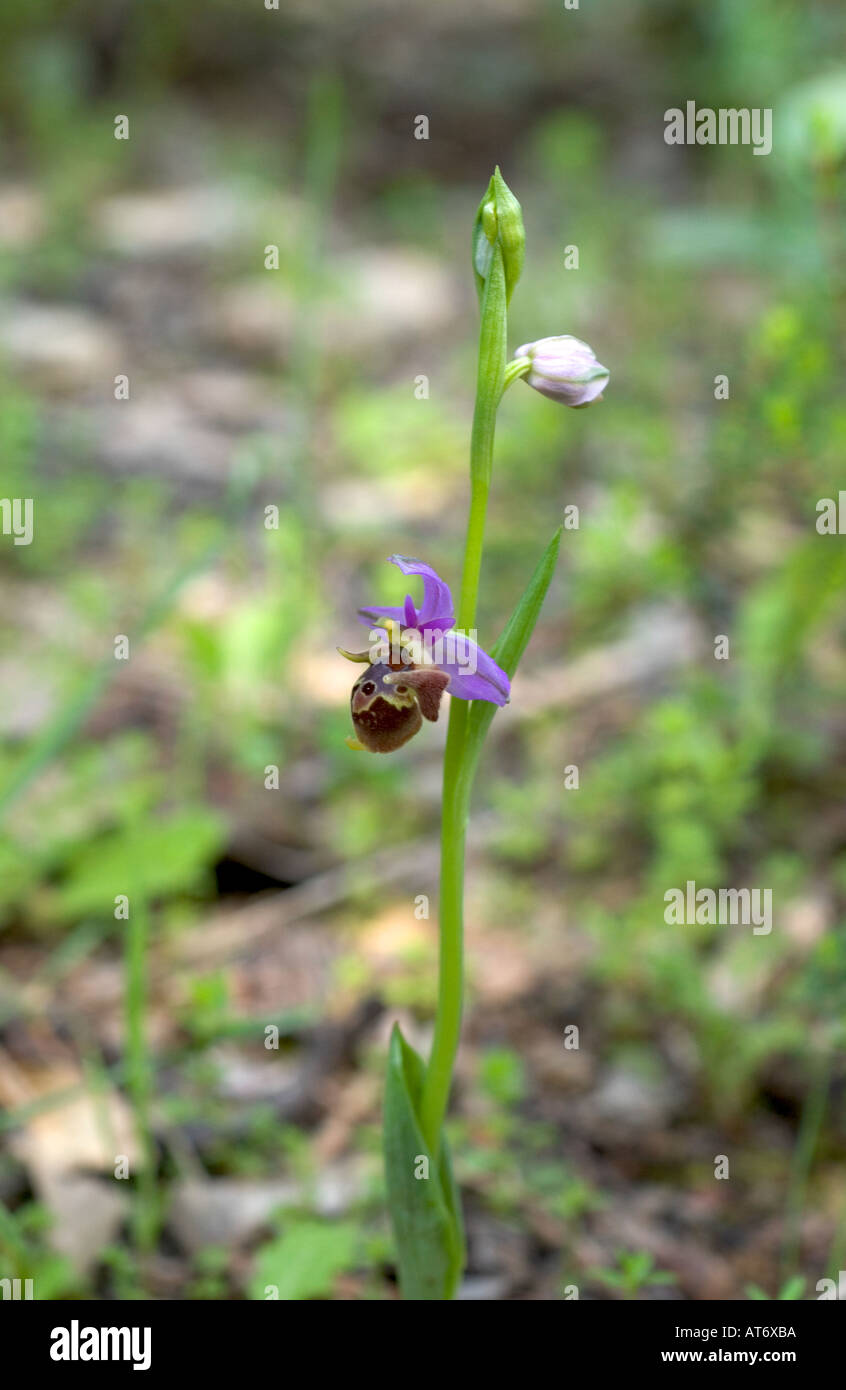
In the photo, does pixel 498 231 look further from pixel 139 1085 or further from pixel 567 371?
pixel 139 1085

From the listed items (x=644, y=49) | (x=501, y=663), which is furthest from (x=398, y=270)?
(x=501, y=663)

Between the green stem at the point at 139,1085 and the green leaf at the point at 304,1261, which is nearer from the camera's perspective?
the green leaf at the point at 304,1261

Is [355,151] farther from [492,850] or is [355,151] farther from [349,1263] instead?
[349,1263]

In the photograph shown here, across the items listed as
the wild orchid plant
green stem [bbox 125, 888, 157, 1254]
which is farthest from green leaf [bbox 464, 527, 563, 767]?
green stem [bbox 125, 888, 157, 1254]

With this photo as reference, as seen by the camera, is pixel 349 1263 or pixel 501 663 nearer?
pixel 501 663

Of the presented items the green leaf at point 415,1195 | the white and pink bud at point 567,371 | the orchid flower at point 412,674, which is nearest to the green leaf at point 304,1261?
the green leaf at point 415,1195

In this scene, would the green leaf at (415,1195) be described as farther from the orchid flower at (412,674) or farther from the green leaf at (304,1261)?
the orchid flower at (412,674)

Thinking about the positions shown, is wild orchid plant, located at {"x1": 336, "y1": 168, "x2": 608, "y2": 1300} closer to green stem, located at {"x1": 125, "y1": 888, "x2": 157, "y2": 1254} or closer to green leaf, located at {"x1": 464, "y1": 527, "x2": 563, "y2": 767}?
green leaf, located at {"x1": 464, "y1": 527, "x2": 563, "y2": 767}

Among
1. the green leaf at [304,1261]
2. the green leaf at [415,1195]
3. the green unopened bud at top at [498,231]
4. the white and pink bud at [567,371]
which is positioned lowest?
the green leaf at [304,1261]
